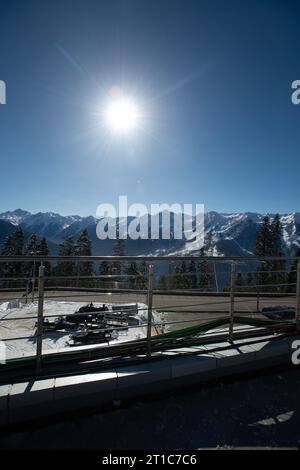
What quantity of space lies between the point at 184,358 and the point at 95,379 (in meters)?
0.91

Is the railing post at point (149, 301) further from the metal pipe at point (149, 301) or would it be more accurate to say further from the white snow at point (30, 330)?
the white snow at point (30, 330)

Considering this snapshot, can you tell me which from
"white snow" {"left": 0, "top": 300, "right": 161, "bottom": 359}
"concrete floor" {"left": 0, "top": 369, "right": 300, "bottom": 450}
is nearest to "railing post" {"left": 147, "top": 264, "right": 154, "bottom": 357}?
"white snow" {"left": 0, "top": 300, "right": 161, "bottom": 359}

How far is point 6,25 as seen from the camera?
5.07 m

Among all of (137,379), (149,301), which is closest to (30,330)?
(149,301)

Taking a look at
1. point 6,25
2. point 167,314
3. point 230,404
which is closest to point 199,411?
point 230,404

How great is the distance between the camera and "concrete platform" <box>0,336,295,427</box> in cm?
212

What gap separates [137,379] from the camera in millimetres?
2492

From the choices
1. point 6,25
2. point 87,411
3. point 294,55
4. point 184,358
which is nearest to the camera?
point 87,411

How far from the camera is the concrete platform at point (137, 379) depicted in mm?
2123

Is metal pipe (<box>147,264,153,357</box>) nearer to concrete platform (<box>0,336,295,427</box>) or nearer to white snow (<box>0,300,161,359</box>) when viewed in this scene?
concrete platform (<box>0,336,295,427</box>)

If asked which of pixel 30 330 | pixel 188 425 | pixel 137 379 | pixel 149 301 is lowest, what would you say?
pixel 30 330

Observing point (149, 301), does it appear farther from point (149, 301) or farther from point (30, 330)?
point (30, 330)
